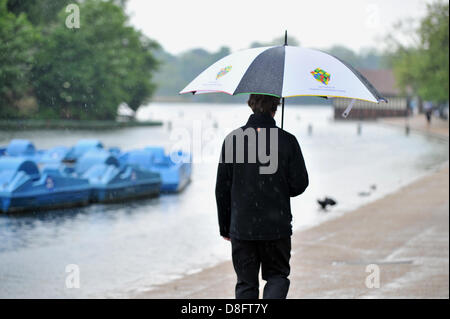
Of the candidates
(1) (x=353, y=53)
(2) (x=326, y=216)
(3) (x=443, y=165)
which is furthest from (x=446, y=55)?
(1) (x=353, y=53)

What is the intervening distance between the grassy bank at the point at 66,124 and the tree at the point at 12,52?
160 cm

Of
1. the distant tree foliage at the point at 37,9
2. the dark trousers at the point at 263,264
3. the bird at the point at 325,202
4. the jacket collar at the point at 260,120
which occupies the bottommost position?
the bird at the point at 325,202

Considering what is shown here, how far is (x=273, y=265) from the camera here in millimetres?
4512

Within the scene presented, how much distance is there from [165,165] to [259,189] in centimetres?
2365

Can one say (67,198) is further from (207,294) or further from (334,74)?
(334,74)

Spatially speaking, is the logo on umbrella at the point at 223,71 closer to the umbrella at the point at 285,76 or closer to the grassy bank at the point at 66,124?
the umbrella at the point at 285,76

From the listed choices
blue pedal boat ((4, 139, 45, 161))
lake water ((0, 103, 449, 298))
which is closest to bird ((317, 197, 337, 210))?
lake water ((0, 103, 449, 298))

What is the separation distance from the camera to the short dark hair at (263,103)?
4.51 meters

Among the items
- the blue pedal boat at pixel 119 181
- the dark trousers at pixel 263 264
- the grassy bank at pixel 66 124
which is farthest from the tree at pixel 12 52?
the dark trousers at pixel 263 264

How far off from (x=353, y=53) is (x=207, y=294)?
16977 centimetres

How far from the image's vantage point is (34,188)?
816 inches

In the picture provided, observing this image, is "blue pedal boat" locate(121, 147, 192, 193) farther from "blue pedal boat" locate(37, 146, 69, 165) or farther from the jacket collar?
the jacket collar

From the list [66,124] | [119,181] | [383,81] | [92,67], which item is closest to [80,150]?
[119,181]
